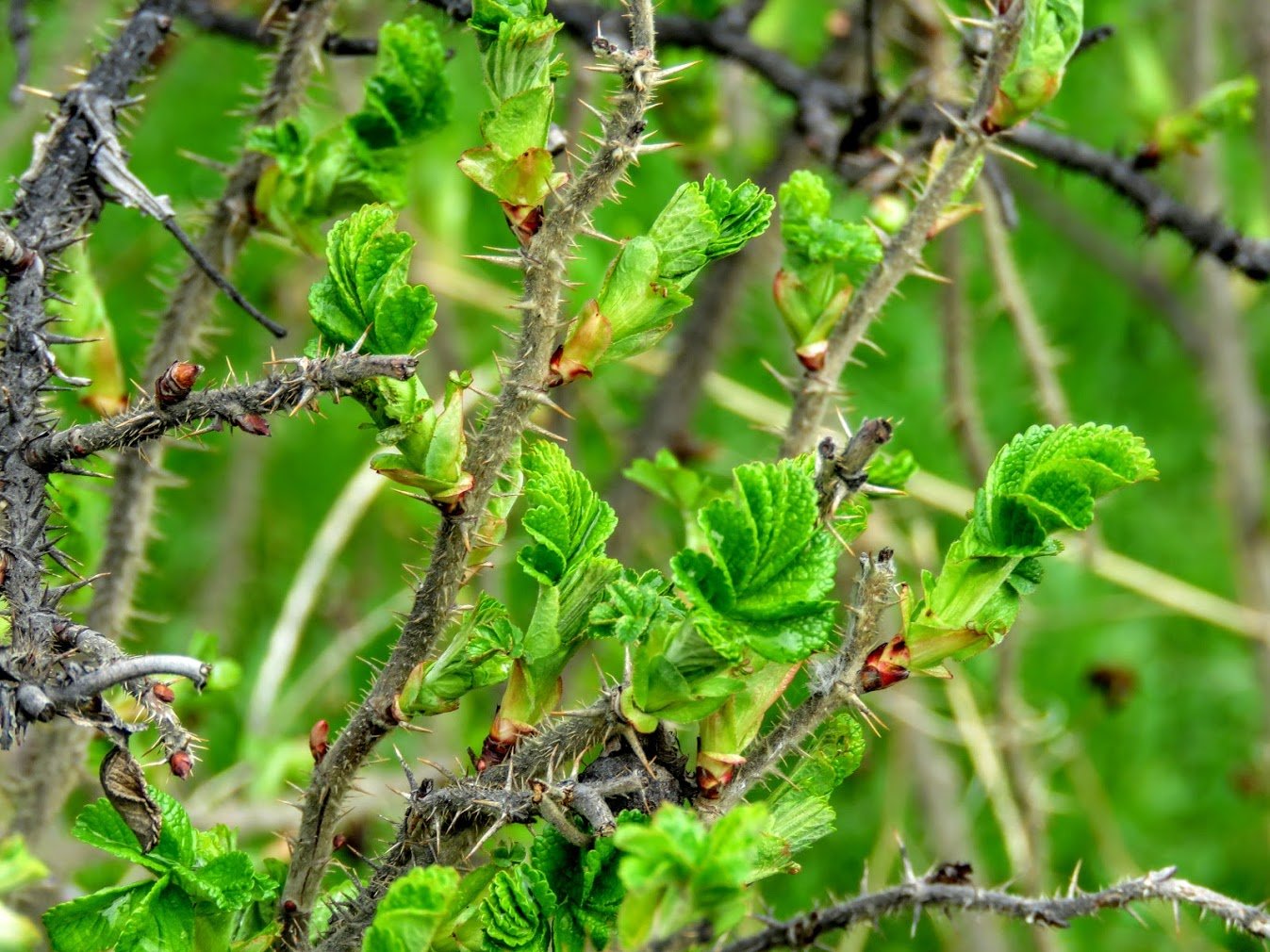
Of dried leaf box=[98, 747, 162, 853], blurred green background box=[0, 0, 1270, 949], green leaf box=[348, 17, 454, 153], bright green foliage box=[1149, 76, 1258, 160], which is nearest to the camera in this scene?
dried leaf box=[98, 747, 162, 853]

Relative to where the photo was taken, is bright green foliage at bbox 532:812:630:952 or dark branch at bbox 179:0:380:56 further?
dark branch at bbox 179:0:380:56

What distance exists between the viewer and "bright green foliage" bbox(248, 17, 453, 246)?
2.84 ft

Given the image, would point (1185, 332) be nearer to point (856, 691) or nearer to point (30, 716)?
point (856, 691)

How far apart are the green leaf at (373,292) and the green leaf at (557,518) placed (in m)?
0.09

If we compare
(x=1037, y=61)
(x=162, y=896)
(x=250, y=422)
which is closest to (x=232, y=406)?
(x=250, y=422)

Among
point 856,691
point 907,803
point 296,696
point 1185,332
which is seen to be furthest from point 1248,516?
point 856,691

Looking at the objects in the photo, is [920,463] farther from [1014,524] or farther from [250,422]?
[250,422]

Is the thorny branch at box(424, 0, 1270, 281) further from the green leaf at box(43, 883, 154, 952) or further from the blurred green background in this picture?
the green leaf at box(43, 883, 154, 952)

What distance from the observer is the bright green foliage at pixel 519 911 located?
600 mm

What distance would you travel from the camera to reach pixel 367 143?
3.00ft

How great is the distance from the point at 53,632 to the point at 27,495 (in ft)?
0.33

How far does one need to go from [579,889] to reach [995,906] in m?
0.20

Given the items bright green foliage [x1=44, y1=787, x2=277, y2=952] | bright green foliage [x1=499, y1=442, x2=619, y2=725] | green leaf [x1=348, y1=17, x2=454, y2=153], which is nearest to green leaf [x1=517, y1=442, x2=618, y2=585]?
bright green foliage [x1=499, y1=442, x2=619, y2=725]

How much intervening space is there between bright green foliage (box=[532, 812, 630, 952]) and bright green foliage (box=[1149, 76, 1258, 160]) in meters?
0.96
